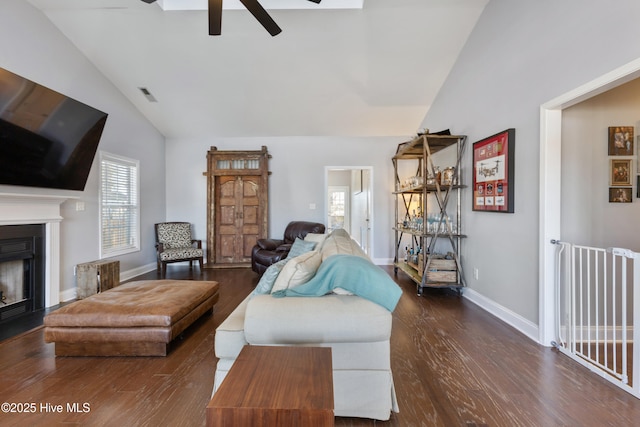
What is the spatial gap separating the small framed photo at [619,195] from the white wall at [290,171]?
324 centimetres

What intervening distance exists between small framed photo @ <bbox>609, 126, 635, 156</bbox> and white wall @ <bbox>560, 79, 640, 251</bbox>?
0.04 m

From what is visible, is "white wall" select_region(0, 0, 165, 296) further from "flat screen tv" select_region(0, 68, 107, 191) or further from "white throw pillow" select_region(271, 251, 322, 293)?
"white throw pillow" select_region(271, 251, 322, 293)

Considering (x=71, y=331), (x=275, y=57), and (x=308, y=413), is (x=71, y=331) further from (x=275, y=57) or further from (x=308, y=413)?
(x=275, y=57)

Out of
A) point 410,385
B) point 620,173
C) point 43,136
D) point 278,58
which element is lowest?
point 410,385

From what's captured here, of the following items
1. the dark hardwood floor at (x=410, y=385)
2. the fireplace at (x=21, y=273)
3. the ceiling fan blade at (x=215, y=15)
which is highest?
A: the ceiling fan blade at (x=215, y=15)

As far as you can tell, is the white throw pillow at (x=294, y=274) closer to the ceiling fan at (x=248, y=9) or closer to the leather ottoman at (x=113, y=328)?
A: the leather ottoman at (x=113, y=328)

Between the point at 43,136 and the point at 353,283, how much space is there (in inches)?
138

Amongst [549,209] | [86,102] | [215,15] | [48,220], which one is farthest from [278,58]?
[549,209]

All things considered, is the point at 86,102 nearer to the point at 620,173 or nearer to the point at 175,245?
the point at 175,245

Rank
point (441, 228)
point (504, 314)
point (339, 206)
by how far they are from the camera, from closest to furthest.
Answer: point (504, 314) < point (441, 228) < point (339, 206)

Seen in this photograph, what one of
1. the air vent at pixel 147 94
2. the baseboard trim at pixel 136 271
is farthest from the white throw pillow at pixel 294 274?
the air vent at pixel 147 94

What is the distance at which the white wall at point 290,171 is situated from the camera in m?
5.41

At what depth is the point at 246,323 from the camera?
1.40 m

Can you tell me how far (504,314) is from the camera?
9.10 ft
